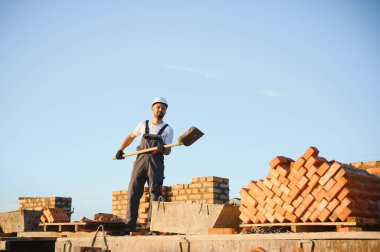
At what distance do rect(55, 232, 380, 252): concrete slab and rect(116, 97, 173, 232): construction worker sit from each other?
116 centimetres

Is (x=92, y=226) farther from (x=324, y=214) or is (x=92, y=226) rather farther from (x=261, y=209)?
(x=324, y=214)

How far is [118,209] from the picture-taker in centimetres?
1074

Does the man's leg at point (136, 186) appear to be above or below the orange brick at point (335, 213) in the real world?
above

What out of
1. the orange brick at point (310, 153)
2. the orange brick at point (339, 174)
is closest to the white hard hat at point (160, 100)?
the orange brick at point (310, 153)

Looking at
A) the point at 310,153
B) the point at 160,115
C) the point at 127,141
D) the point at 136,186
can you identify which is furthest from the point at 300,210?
the point at 127,141

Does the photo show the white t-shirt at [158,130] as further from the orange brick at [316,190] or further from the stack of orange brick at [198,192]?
the stack of orange brick at [198,192]

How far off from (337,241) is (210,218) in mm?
1636

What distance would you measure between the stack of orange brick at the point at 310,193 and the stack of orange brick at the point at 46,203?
7.99 m

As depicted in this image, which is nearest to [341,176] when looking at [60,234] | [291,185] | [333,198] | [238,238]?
[333,198]

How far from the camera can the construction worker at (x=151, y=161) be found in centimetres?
602

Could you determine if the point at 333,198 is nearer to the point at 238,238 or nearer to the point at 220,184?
the point at 238,238

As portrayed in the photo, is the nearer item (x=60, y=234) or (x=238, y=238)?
(x=238, y=238)

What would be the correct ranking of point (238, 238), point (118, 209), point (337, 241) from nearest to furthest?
1. point (337, 241)
2. point (238, 238)
3. point (118, 209)

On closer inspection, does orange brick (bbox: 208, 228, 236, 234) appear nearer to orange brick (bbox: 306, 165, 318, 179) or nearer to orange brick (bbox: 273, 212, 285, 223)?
orange brick (bbox: 273, 212, 285, 223)
